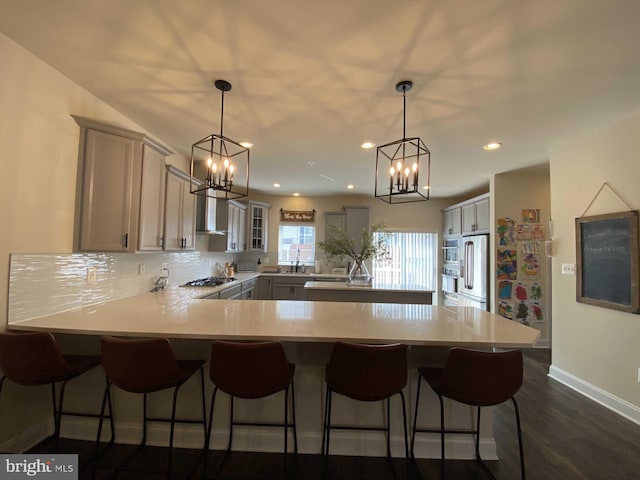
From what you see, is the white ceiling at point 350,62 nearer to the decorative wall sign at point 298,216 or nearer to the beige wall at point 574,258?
the beige wall at point 574,258

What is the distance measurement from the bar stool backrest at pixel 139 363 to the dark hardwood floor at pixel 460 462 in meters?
0.57

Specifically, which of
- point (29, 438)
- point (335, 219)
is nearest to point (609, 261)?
point (335, 219)

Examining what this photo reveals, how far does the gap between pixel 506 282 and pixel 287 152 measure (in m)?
3.56

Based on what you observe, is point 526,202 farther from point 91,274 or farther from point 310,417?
point 91,274

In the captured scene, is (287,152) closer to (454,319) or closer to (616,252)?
(454,319)

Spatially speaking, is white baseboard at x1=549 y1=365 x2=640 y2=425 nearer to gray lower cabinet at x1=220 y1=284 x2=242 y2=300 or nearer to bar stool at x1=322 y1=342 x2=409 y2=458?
bar stool at x1=322 y1=342 x2=409 y2=458

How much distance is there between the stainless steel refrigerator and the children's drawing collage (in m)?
0.21

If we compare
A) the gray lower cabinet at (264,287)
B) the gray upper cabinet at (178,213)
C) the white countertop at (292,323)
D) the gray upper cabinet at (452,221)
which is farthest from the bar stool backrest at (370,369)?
the gray upper cabinet at (452,221)

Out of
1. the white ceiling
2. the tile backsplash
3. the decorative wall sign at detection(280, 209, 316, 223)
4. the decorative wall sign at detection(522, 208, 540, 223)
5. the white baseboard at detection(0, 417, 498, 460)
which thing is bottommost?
the white baseboard at detection(0, 417, 498, 460)

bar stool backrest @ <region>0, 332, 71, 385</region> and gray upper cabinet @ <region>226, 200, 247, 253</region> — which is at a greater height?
gray upper cabinet @ <region>226, 200, 247, 253</region>

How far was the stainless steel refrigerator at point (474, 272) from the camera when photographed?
443cm

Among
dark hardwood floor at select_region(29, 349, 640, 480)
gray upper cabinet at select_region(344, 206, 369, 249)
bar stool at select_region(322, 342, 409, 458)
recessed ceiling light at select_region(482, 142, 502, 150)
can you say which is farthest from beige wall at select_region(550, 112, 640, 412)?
gray upper cabinet at select_region(344, 206, 369, 249)

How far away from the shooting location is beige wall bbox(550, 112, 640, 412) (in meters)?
2.46

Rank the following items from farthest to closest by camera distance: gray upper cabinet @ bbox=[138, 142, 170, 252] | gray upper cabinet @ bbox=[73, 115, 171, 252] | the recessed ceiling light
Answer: the recessed ceiling light, gray upper cabinet @ bbox=[138, 142, 170, 252], gray upper cabinet @ bbox=[73, 115, 171, 252]
